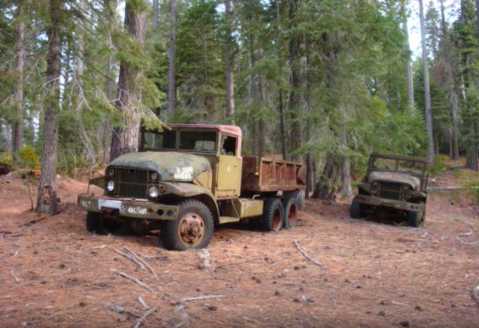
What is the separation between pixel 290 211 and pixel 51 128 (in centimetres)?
614

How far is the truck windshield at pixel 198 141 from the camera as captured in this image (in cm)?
871

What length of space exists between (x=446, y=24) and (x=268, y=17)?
2732cm

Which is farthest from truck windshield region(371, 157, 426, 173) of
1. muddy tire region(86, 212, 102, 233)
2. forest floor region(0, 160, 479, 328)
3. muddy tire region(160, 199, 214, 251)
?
muddy tire region(86, 212, 102, 233)

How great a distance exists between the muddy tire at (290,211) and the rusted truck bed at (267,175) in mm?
A: 313

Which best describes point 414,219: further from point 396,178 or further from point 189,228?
point 189,228

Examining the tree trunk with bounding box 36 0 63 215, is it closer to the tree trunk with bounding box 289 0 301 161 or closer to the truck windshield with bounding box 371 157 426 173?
the tree trunk with bounding box 289 0 301 161

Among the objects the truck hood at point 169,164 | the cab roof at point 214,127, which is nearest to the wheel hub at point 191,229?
the truck hood at point 169,164

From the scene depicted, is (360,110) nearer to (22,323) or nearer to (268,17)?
(268,17)

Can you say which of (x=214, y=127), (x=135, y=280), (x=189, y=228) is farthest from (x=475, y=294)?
(x=214, y=127)

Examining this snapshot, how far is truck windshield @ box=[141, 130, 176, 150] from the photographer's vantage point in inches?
357

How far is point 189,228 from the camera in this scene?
7480 millimetres

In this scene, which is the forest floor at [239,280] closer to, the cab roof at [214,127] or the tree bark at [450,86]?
the cab roof at [214,127]

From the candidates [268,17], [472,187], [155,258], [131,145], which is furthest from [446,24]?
[155,258]

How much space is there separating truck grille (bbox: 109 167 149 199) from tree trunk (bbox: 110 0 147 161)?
79.2 inches
